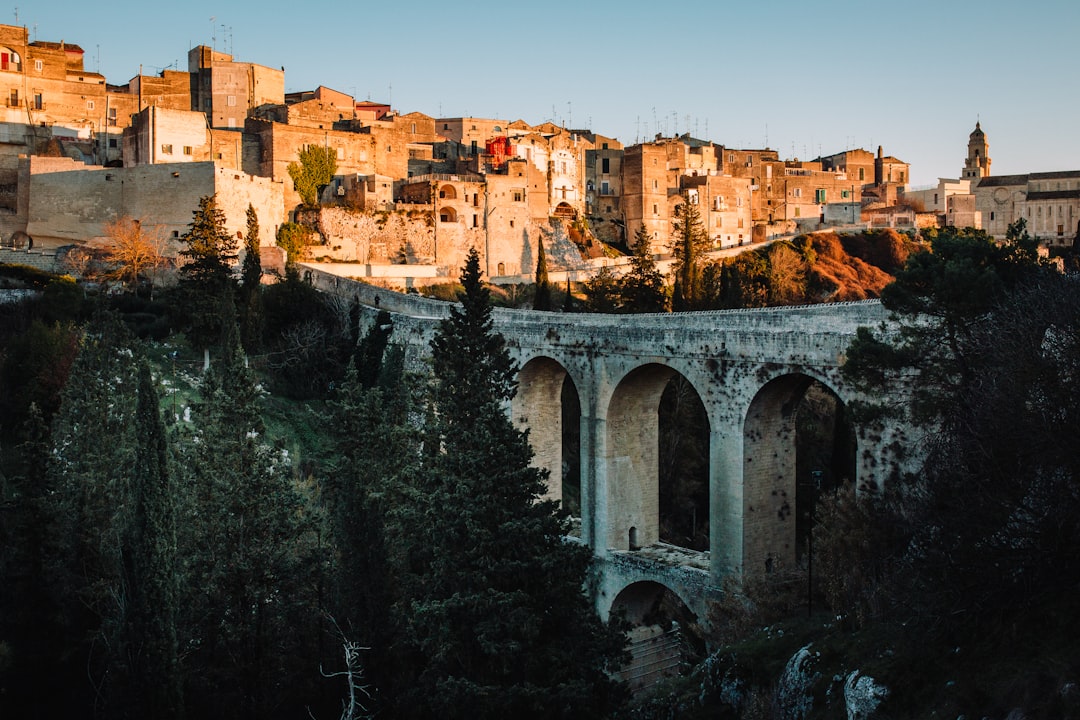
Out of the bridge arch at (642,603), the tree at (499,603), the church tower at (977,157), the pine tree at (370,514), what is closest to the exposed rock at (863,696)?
the tree at (499,603)

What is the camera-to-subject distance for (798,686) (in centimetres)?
1124

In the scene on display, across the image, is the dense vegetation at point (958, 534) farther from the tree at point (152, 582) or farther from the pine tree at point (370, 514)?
the tree at point (152, 582)

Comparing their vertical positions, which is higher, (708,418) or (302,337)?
(302,337)

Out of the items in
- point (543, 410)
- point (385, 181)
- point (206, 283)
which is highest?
point (385, 181)

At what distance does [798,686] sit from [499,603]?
4420 millimetres

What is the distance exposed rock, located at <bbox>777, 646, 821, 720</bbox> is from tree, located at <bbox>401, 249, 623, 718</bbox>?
305 cm

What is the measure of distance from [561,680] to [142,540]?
705cm

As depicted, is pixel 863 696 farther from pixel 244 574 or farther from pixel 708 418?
pixel 244 574

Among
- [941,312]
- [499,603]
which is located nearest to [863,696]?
[499,603]

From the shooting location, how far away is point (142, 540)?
1563 cm

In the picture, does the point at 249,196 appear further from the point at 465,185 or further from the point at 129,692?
the point at 129,692

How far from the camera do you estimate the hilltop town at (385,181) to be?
37844 mm

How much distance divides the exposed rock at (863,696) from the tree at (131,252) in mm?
28707

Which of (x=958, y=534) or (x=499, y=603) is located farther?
(x=499, y=603)
